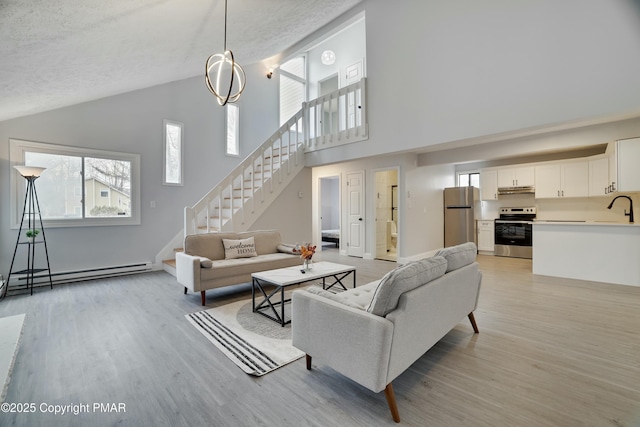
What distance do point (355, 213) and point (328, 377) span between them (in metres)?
5.26

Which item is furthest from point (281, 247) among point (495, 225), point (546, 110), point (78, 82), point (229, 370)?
point (495, 225)

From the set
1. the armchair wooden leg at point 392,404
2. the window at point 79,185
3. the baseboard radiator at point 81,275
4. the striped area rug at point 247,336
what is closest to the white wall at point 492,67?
the striped area rug at point 247,336

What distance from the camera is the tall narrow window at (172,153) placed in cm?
571

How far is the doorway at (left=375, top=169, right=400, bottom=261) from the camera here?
6.88 meters

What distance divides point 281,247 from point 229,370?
8.99ft

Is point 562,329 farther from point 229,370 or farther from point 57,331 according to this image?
point 57,331

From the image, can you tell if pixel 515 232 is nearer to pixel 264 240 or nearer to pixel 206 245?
pixel 264 240

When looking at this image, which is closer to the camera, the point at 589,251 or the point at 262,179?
the point at 589,251

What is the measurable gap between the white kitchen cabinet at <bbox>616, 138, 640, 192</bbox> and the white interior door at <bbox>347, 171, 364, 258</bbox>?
4.41m

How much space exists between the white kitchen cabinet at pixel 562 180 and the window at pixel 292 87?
6373mm

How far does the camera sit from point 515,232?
6.88m

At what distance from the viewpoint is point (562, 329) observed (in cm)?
284

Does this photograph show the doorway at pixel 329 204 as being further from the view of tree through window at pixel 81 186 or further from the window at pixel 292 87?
the view of tree through window at pixel 81 186

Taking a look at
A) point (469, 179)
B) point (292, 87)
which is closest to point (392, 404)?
point (469, 179)
